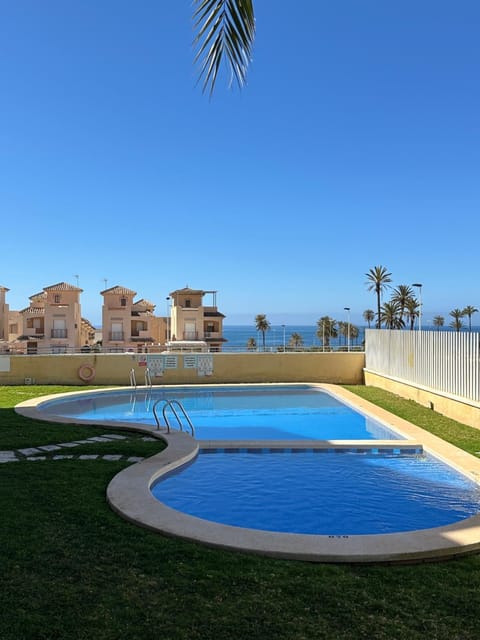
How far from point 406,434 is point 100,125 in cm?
1684

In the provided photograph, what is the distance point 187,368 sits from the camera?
73.8 feet

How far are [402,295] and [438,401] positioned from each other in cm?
5526

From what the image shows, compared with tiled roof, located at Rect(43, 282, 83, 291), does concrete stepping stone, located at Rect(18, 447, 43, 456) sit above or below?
below

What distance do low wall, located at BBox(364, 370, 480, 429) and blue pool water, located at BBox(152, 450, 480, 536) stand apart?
3048 millimetres

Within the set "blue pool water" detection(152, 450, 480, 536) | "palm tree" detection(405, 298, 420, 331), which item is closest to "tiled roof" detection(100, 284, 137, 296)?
"palm tree" detection(405, 298, 420, 331)

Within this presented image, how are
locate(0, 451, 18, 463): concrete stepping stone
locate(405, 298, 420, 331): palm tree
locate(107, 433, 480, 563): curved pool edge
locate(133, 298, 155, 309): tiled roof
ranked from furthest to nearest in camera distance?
locate(405, 298, 420, 331): palm tree, locate(133, 298, 155, 309): tiled roof, locate(0, 451, 18, 463): concrete stepping stone, locate(107, 433, 480, 563): curved pool edge

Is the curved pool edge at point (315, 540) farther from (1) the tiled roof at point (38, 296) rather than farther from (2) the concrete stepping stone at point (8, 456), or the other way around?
(1) the tiled roof at point (38, 296)

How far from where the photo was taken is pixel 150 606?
391 centimetres

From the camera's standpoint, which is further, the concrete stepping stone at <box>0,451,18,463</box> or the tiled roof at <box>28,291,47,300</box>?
the tiled roof at <box>28,291,47,300</box>

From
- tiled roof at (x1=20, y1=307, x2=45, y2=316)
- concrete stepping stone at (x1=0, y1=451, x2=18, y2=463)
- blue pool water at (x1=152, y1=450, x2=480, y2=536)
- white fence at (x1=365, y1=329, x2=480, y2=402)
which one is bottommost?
blue pool water at (x1=152, y1=450, x2=480, y2=536)

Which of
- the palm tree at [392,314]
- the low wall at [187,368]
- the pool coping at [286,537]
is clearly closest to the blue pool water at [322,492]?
the pool coping at [286,537]

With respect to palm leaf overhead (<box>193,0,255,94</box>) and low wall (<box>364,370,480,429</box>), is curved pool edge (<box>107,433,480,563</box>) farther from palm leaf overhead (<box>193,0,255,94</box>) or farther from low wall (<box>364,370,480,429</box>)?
low wall (<box>364,370,480,429</box>)

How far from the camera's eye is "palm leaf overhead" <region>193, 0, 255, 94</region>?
235cm

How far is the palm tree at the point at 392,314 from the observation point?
68312 millimetres
